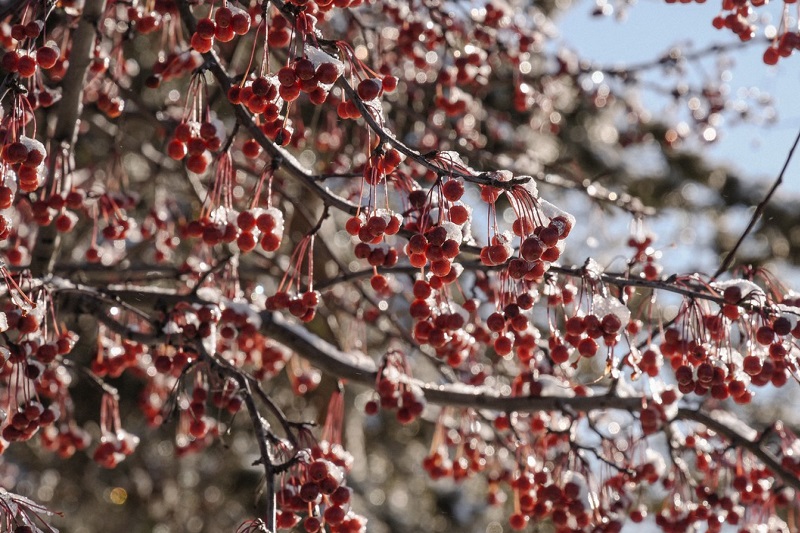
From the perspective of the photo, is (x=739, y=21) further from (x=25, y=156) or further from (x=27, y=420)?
(x=27, y=420)

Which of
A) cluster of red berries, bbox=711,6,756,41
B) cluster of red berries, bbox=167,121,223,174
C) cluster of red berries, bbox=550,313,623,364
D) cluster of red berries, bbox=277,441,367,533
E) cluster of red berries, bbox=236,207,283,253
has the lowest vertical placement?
cluster of red berries, bbox=277,441,367,533

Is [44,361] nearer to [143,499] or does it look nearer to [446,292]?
[446,292]

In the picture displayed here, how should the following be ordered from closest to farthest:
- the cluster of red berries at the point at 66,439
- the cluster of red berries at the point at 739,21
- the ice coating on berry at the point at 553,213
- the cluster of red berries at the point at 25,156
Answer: the ice coating on berry at the point at 553,213 < the cluster of red berries at the point at 25,156 < the cluster of red berries at the point at 739,21 < the cluster of red berries at the point at 66,439

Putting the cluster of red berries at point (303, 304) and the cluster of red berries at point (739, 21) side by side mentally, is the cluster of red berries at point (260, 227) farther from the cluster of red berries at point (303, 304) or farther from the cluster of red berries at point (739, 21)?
the cluster of red berries at point (739, 21)

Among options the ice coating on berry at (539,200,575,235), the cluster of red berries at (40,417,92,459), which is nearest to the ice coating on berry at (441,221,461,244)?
the ice coating on berry at (539,200,575,235)

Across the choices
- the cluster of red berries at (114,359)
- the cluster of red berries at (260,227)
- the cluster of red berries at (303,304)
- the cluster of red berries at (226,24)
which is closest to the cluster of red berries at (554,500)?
the cluster of red berries at (303,304)

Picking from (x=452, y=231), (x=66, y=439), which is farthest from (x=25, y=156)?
(x=66, y=439)

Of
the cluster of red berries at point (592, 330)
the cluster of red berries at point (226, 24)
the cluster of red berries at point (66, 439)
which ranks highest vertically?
the cluster of red berries at point (226, 24)

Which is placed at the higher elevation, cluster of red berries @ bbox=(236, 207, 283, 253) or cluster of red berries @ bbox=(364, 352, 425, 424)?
cluster of red berries @ bbox=(236, 207, 283, 253)

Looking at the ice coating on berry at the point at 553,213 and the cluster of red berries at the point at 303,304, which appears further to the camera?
the cluster of red berries at the point at 303,304

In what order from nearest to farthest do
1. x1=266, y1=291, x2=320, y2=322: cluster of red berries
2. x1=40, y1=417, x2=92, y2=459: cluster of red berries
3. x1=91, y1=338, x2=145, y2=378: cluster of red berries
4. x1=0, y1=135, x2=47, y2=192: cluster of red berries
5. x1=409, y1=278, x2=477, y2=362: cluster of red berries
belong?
x1=0, y1=135, x2=47, y2=192: cluster of red berries < x1=409, y1=278, x2=477, y2=362: cluster of red berries < x1=266, y1=291, x2=320, y2=322: cluster of red berries < x1=91, y1=338, x2=145, y2=378: cluster of red berries < x1=40, y1=417, x2=92, y2=459: cluster of red berries

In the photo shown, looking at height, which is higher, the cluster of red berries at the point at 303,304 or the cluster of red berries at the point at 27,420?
the cluster of red berries at the point at 303,304

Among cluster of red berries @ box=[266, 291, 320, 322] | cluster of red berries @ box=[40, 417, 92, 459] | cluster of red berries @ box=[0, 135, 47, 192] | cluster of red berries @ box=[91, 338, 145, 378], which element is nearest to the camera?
cluster of red berries @ box=[0, 135, 47, 192]

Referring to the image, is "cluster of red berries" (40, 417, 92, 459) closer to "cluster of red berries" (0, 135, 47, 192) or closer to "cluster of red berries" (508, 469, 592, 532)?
"cluster of red berries" (0, 135, 47, 192)
